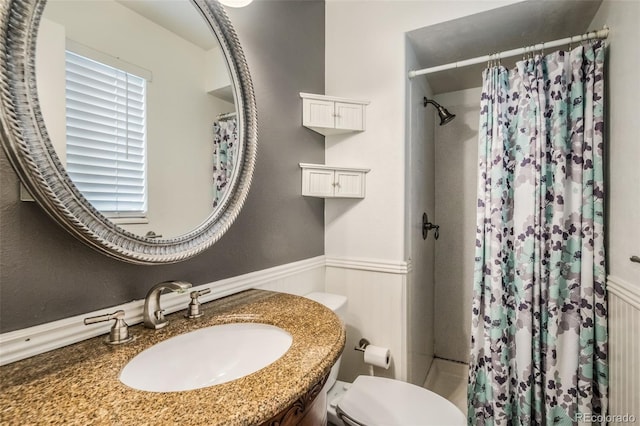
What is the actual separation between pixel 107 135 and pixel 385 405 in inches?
54.8

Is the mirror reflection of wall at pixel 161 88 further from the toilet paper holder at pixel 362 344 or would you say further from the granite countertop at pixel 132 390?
the toilet paper holder at pixel 362 344

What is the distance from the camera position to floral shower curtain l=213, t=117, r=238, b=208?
3.55ft

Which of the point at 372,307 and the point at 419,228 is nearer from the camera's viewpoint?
the point at 372,307

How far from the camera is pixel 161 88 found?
917 millimetres

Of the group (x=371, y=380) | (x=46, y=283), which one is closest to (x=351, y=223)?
(x=371, y=380)

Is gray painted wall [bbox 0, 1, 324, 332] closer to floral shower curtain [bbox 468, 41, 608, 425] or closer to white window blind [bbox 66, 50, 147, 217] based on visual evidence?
white window blind [bbox 66, 50, 147, 217]

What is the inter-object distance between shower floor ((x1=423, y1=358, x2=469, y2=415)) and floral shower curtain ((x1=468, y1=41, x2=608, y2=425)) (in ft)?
1.64

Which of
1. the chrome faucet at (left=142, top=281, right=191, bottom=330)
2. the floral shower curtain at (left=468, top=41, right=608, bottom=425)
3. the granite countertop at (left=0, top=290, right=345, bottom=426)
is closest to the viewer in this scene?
the granite countertop at (left=0, top=290, right=345, bottom=426)

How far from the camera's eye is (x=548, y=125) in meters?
1.44

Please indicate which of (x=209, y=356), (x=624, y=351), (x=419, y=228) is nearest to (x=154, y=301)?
(x=209, y=356)

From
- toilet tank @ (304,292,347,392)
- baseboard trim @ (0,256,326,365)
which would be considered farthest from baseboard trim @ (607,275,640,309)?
baseboard trim @ (0,256,326,365)

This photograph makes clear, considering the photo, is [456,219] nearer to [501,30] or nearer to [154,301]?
[501,30]

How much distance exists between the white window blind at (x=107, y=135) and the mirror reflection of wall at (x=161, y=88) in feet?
0.06

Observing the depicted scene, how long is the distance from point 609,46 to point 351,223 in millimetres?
1397
